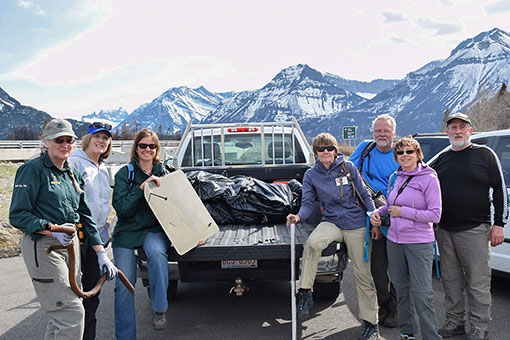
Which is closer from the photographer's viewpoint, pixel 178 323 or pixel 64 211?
pixel 64 211

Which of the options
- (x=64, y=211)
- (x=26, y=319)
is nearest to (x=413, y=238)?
(x=64, y=211)

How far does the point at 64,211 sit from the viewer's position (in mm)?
3105

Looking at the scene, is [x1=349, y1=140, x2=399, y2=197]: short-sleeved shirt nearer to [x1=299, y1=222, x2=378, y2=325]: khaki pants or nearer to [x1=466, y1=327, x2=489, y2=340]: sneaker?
[x1=299, y1=222, x2=378, y2=325]: khaki pants

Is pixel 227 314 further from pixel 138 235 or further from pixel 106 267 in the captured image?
pixel 106 267

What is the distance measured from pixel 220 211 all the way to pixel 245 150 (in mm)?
2329

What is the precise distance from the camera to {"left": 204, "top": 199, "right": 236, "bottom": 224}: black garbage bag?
181 inches

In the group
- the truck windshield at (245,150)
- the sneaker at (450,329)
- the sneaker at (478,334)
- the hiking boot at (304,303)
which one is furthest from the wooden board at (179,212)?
the truck windshield at (245,150)

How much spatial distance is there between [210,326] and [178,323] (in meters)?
0.35

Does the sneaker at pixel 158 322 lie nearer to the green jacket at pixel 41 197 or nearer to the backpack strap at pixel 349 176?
the green jacket at pixel 41 197

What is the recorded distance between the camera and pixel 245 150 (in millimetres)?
6840

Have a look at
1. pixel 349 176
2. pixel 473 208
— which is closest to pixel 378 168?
pixel 349 176

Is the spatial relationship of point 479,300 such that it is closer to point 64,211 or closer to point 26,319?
point 64,211

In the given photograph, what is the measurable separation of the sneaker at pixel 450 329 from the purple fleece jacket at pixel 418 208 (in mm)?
1022

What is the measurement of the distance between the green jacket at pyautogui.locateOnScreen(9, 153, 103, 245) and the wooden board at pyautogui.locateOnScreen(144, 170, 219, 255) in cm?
69
